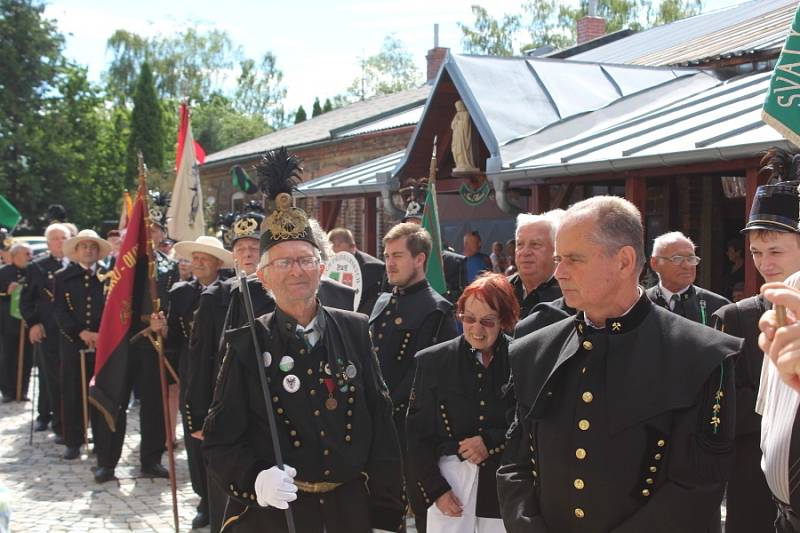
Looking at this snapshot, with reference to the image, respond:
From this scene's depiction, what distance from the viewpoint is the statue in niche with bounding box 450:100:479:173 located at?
40.4ft

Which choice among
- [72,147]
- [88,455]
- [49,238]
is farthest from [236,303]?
[72,147]

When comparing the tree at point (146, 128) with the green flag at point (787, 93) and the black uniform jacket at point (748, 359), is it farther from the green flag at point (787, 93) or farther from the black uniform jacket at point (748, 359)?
the green flag at point (787, 93)

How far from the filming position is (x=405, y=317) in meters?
5.69

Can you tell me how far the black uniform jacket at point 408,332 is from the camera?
18.5ft

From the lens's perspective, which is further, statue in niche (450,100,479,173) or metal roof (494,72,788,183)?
statue in niche (450,100,479,173)

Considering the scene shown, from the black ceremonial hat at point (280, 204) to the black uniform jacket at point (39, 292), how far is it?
7.81 meters

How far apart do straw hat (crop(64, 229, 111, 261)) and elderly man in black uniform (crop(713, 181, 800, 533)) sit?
699 centimetres

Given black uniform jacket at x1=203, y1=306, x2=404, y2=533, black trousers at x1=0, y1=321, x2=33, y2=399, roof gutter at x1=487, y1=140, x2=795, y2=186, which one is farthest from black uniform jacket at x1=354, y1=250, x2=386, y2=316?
black trousers at x1=0, y1=321, x2=33, y2=399

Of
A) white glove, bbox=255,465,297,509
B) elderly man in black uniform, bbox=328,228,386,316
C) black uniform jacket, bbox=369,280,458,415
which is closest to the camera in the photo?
white glove, bbox=255,465,297,509

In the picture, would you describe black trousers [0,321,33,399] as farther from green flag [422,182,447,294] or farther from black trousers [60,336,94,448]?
green flag [422,182,447,294]

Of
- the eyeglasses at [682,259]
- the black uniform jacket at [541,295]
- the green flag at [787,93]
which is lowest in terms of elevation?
the black uniform jacket at [541,295]

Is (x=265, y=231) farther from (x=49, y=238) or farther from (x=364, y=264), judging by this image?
(x=49, y=238)

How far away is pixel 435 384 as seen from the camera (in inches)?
176

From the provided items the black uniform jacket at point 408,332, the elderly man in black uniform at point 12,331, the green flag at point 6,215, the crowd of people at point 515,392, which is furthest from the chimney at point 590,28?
the black uniform jacket at point 408,332
